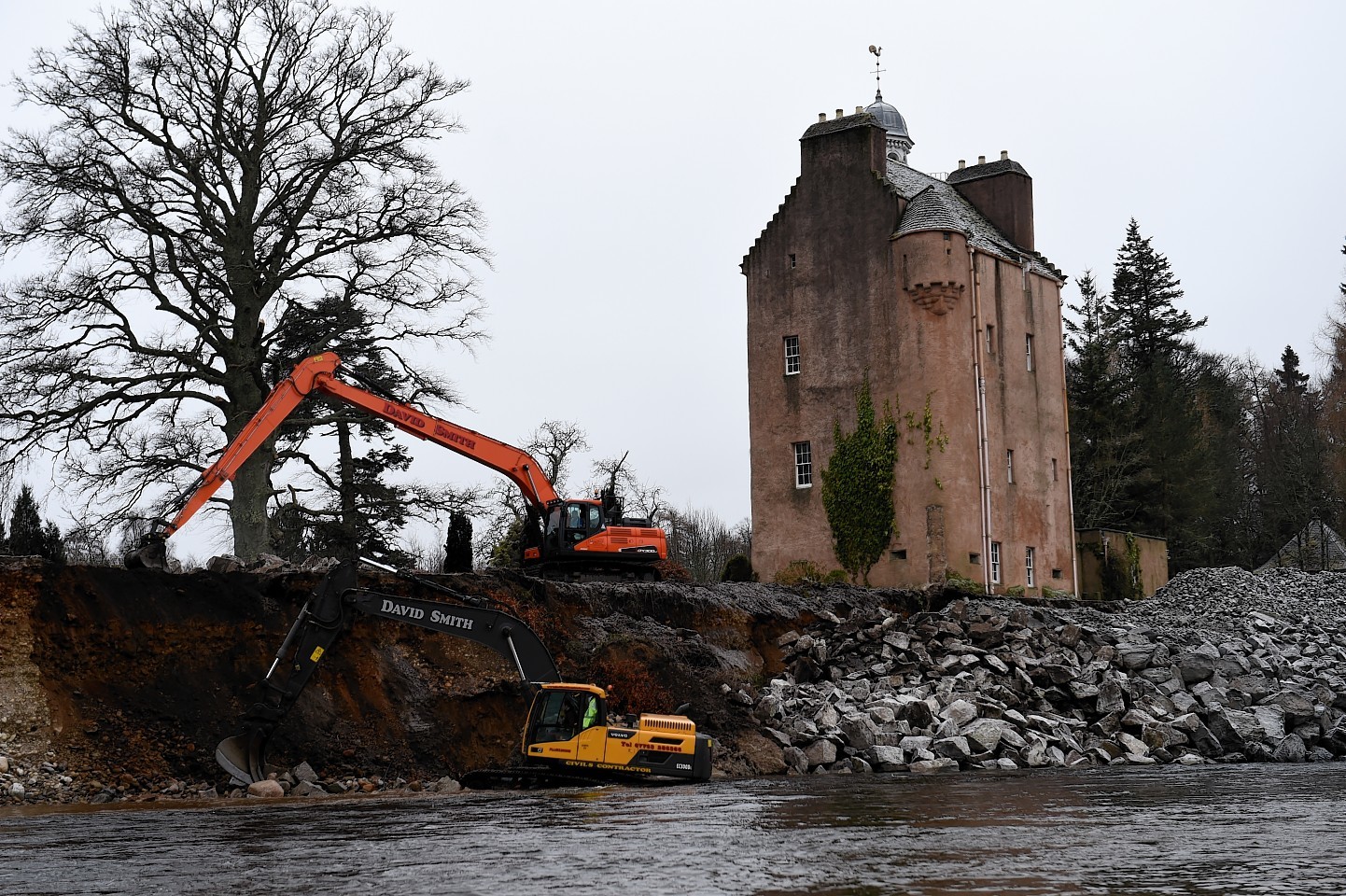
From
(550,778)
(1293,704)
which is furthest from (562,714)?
(1293,704)

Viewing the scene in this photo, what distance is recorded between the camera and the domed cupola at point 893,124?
64875 mm

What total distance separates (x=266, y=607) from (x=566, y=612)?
6001mm

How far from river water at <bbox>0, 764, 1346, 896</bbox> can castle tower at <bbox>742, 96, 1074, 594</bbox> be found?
2125cm

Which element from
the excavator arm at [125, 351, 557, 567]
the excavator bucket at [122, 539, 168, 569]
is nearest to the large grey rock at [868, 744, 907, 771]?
the excavator arm at [125, 351, 557, 567]

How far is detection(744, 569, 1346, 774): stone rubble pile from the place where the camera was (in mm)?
25812

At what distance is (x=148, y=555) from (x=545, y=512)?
935 centimetres

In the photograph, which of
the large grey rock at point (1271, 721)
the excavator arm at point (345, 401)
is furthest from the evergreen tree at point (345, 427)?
the large grey rock at point (1271, 721)

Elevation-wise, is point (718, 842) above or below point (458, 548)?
below

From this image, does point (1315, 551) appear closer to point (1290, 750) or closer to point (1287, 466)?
point (1287, 466)

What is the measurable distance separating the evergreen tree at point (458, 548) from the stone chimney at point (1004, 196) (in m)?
24.3

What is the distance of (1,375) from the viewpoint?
3103 cm

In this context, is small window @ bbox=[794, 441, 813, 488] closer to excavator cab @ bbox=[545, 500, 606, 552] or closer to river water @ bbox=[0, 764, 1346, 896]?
excavator cab @ bbox=[545, 500, 606, 552]

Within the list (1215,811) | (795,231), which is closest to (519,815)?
(1215,811)

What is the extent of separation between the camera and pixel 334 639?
21375 millimetres
